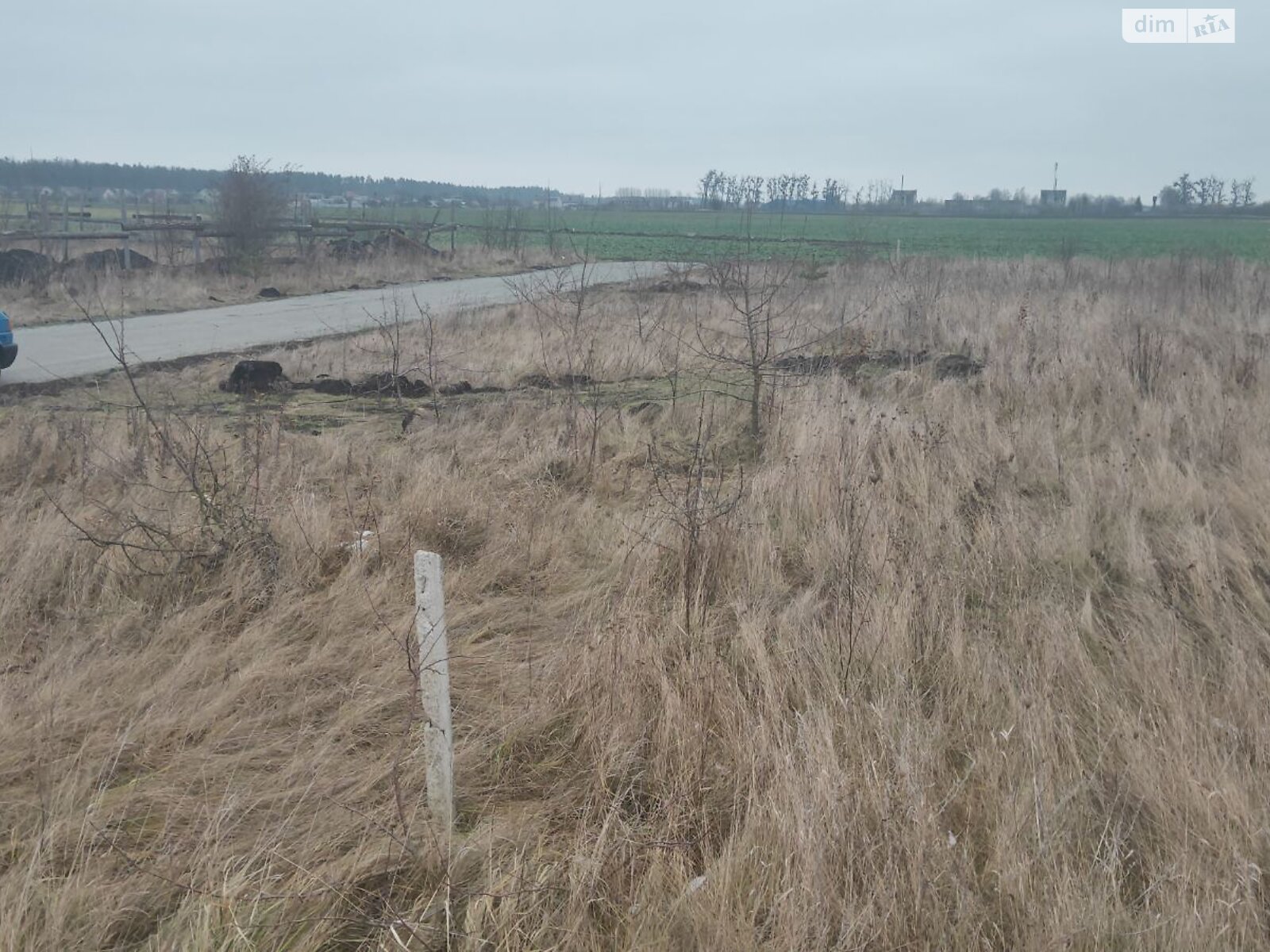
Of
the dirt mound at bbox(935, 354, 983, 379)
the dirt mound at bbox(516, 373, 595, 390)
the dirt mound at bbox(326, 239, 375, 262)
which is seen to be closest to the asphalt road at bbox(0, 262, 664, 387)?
the dirt mound at bbox(516, 373, 595, 390)

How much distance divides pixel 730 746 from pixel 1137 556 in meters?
2.94

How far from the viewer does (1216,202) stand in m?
115

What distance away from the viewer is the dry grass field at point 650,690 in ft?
9.04

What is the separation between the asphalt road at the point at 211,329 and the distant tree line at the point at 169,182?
22.7m

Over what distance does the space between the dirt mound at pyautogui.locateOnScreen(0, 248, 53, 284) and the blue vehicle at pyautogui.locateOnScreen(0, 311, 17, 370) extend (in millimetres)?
10694

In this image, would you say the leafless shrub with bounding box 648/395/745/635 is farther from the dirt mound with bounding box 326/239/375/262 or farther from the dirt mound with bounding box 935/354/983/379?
the dirt mound with bounding box 326/239/375/262

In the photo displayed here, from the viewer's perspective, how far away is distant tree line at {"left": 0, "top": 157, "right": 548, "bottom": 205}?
84438 millimetres

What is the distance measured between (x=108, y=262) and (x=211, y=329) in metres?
10.0

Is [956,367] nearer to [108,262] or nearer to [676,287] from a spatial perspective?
[676,287]

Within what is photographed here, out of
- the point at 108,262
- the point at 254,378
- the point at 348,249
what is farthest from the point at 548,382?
the point at 348,249

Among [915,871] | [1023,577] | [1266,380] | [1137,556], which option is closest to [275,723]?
[915,871]

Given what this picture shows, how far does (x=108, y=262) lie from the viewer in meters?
25.0

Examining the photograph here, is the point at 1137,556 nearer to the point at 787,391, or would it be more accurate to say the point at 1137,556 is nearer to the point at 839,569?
the point at 839,569

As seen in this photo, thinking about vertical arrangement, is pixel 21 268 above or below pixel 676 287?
above
